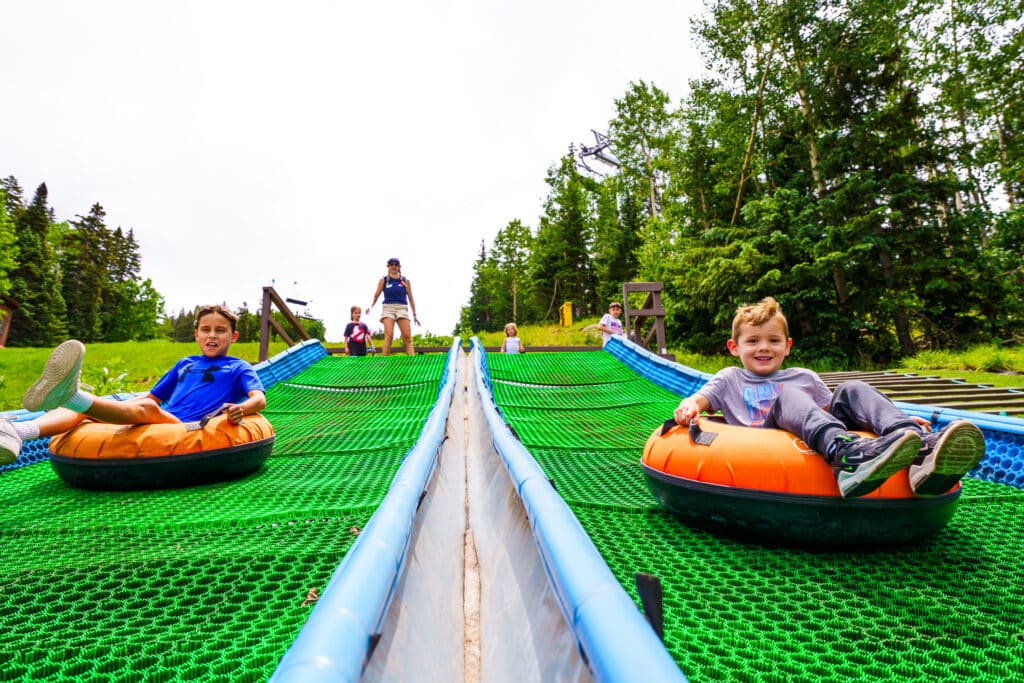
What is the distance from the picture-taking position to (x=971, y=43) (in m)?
12.9

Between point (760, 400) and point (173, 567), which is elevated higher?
point (760, 400)

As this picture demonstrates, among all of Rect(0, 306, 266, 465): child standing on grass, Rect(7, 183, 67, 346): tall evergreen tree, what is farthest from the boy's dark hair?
Rect(7, 183, 67, 346): tall evergreen tree

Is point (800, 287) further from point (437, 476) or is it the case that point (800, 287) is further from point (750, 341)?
point (437, 476)

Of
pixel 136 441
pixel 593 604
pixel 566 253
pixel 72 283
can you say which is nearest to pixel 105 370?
pixel 136 441

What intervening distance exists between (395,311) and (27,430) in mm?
5980

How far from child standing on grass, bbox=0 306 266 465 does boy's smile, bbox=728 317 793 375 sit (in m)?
2.38

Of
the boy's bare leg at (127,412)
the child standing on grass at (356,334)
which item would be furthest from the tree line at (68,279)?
the boy's bare leg at (127,412)

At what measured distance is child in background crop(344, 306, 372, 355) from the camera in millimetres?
9398

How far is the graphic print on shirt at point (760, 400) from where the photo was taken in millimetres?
2047

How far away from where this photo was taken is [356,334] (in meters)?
9.41

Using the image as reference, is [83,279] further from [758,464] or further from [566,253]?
[758,464]

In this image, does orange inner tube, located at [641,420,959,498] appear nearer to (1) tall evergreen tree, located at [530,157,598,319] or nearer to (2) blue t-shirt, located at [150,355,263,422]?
(2) blue t-shirt, located at [150,355,263,422]

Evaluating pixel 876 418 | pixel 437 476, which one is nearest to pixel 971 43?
pixel 876 418

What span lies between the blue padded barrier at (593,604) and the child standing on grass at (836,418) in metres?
0.87
